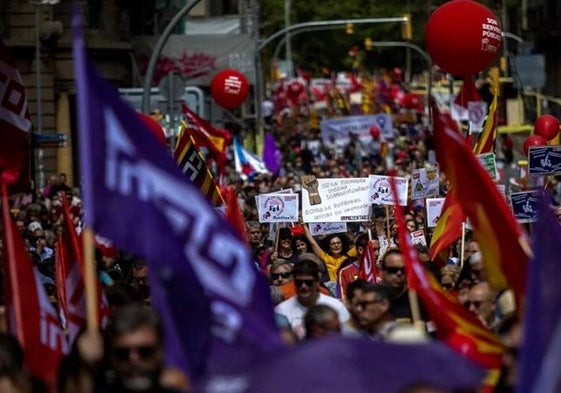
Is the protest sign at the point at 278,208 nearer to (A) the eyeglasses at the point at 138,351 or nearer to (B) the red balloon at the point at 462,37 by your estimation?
(B) the red balloon at the point at 462,37

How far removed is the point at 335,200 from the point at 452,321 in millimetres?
9236

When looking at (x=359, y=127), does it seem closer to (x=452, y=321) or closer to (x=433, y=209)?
(x=433, y=209)

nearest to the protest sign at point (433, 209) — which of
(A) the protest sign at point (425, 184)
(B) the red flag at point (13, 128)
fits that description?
(A) the protest sign at point (425, 184)

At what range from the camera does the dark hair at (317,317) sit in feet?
26.5

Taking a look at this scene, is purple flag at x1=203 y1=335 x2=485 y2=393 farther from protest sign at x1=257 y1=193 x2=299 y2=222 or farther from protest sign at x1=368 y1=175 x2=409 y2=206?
protest sign at x1=257 y1=193 x2=299 y2=222

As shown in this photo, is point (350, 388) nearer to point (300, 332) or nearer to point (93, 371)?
point (93, 371)

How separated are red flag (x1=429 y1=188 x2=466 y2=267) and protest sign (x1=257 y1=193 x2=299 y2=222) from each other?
319 cm

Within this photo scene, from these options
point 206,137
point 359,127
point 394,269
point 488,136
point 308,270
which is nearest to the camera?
point 394,269

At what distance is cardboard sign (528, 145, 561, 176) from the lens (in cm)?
1783

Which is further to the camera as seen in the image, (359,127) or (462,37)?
(359,127)

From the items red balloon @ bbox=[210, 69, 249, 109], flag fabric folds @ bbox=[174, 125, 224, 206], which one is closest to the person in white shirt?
flag fabric folds @ bbox=[174, 125, 224, 206]

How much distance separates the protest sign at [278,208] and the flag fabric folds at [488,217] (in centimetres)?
896

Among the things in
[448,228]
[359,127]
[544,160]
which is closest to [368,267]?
[448,228]

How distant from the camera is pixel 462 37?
16469mm
